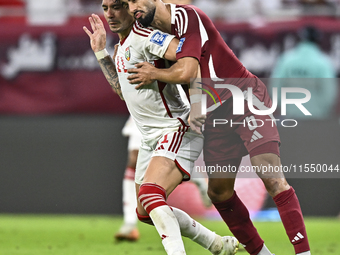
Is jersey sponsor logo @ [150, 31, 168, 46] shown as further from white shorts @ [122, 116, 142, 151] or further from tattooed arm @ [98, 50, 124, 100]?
white shorts @ [122, 116, 142, 151]

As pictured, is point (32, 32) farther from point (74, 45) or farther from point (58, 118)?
point (58, 118)

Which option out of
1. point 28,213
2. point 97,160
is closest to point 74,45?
point 97,160

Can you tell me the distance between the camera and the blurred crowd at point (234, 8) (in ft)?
25.9

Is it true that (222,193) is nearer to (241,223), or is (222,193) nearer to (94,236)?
(241,223)

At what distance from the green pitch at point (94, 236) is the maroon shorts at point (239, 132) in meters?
1.43

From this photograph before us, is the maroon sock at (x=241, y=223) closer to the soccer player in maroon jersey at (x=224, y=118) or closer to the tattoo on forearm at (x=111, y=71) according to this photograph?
the soccer player in maroon jersey at (x=224, y=118)

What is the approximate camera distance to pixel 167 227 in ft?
12.2

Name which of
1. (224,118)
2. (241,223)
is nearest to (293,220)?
(241,223)

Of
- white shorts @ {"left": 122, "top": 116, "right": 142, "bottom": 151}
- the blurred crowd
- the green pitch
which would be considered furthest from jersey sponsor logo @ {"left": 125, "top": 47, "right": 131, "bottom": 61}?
the blurred crowd

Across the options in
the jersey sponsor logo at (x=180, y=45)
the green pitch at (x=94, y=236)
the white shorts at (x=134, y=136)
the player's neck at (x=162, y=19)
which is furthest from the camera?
the white shorts at (x=134, y=136)

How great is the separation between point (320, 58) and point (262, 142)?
3.92 meters

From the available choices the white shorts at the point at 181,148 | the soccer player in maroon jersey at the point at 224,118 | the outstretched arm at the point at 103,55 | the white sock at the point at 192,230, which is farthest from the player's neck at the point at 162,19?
the white sock at the point at 192,230

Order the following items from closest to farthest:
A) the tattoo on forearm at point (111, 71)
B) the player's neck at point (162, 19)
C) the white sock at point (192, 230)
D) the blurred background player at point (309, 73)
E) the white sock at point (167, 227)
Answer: the white sock at point (167, 227), the player's neck at point (162, 19), the white sock at point (192, 230), the tattoo on forearm at point (111, 71), the blurred background player at point (309, 73)

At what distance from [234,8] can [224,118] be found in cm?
410
